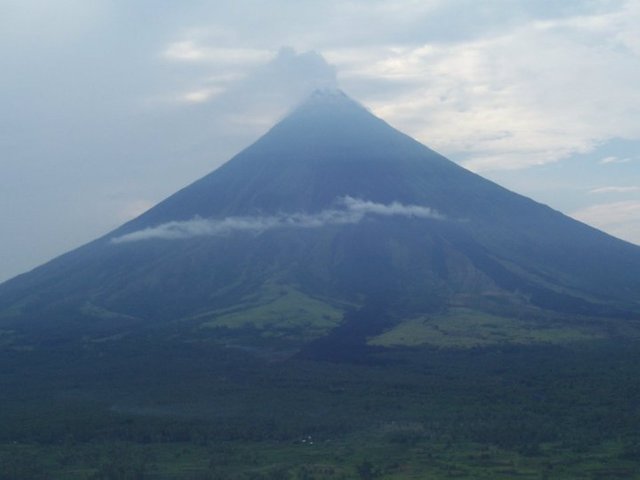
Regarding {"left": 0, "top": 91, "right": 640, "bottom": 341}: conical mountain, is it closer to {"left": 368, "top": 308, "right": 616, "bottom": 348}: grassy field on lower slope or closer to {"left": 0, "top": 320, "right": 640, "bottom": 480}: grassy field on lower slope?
{"left": 368, "top": 308, "right": 616, "bottom": 348}: grassy field on lower slope

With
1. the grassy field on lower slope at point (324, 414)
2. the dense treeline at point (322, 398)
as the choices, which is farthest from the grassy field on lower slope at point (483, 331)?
the dense treeline at point (322, 398)

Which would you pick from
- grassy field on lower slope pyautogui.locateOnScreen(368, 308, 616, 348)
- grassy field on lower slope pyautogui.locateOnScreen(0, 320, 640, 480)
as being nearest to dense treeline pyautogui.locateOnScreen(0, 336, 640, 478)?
grassy field on lower slope pyautogui.locateOnScreen(0, 320, 640, 480)

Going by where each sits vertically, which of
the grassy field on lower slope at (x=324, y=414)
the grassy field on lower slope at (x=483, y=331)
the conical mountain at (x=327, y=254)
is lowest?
the grassy field on lower slope at (x=324, y=414)

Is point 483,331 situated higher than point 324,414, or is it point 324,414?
point 483,331

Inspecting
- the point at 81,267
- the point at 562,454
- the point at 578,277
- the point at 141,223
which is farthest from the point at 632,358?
the point at 141,223

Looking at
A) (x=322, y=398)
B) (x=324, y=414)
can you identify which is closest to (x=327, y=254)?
(x=322, y=398)

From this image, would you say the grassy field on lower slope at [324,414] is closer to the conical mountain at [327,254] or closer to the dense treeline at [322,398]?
the dense treeline at [322,398]

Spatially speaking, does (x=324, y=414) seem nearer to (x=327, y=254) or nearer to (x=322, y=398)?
(x=322, y=398)

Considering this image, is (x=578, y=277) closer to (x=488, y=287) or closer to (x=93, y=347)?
(x=488, y=287)
